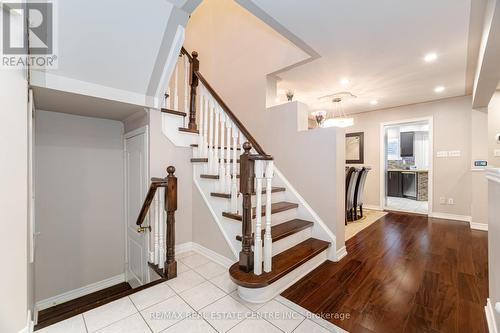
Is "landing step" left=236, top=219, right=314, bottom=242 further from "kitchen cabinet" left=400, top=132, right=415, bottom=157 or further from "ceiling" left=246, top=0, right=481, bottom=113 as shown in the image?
"kitchen cabinet" left=400, top=132, right=415, bottom=157

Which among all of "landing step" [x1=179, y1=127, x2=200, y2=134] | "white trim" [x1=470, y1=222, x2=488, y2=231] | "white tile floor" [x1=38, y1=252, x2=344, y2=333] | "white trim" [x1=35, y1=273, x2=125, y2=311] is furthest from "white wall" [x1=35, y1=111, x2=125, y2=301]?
"white trim" [x1=470, y1=222, x2=488, y2=231]

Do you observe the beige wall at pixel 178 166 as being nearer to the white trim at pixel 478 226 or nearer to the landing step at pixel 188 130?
the landing step at pixel 188 130

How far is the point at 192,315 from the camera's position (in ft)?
5.10

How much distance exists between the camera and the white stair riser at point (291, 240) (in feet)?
6.99

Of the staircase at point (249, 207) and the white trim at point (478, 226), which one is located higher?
the staircase at point (249, 207)

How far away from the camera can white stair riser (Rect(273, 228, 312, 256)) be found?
213 centimetres

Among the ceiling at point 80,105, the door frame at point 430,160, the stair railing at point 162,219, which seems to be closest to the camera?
the ceiling at point 80,105

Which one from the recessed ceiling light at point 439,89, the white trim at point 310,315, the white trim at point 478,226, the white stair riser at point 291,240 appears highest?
the recessed ceiling light at point 439,89

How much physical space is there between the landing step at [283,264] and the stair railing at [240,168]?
0.22 feet

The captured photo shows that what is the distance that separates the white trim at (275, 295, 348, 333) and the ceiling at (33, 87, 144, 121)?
239cm

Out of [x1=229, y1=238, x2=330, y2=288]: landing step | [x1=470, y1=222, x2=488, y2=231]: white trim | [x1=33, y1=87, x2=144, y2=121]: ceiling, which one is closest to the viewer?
[x1=229, y1=238, x2=330, y2=288]: landing step

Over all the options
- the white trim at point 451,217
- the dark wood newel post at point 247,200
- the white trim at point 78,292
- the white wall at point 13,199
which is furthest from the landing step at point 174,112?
the white trim at point 451,217

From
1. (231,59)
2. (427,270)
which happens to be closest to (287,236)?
(427,270)

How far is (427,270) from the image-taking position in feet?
7.27
